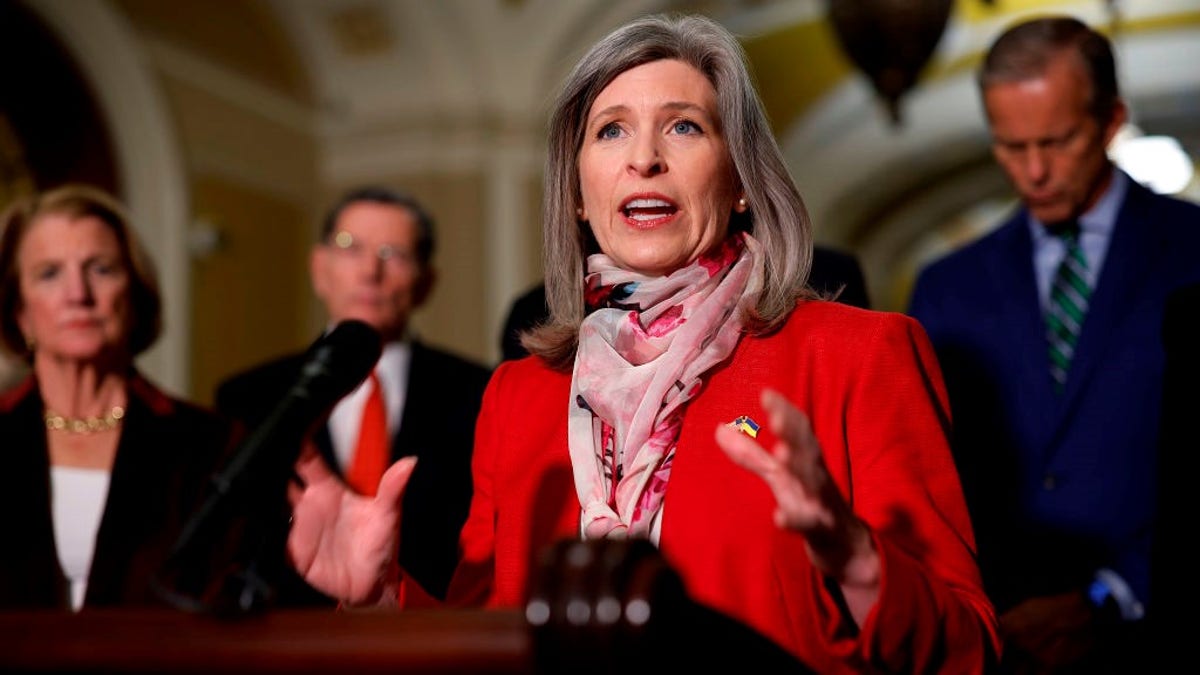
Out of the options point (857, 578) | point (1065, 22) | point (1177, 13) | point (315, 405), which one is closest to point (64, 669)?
point (315, 405)

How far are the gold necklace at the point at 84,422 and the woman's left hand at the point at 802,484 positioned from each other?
1.96 metres

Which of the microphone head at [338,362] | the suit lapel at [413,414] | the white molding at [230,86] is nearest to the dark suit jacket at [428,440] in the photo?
the suit lapel at [413,414]

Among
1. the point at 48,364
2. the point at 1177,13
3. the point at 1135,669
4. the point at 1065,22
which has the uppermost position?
the point at 1177,13

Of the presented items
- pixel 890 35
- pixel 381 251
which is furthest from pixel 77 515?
pixel 890 35

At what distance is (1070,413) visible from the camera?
277 centimetres

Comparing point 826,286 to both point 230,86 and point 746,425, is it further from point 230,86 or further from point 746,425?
point 230,86

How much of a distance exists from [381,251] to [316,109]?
5.40 metres

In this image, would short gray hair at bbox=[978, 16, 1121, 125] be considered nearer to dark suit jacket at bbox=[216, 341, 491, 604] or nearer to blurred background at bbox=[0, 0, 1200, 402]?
dark suit jacket at bbox=[216, 341, 491, 604]

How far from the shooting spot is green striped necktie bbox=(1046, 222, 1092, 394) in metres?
2.84

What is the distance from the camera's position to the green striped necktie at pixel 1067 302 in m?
2.84

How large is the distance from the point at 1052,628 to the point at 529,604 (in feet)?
5.85

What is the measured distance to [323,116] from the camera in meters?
8.90

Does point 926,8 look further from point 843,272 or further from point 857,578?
point 857,578

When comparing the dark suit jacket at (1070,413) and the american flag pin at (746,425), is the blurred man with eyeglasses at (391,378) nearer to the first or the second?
the dark suit jacket at (1070,413)
